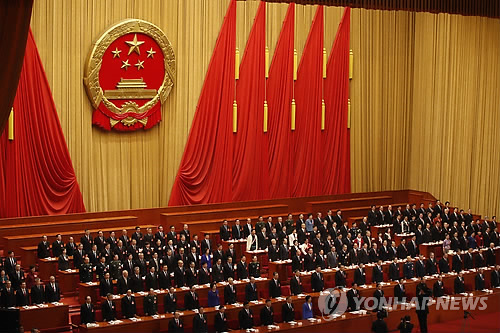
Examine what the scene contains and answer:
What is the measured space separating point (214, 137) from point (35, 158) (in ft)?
12.6

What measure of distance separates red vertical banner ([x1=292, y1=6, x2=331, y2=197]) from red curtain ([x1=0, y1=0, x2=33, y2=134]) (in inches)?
404

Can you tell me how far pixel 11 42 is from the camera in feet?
29.3

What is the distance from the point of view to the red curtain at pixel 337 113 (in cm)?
1914

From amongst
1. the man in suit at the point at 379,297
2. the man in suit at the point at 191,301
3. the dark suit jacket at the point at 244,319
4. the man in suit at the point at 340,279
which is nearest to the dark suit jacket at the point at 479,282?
the man in suit at the point at 379,297

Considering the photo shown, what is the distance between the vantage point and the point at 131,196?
654 inches

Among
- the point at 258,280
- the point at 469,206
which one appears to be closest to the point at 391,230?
the point at 469,206

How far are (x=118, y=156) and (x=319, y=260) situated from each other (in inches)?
185

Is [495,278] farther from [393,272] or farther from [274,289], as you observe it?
[274,289]

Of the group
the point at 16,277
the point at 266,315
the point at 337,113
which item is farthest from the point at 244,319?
the point at 337,113

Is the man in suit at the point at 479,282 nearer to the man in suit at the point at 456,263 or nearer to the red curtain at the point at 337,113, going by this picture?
the man in suit at the point at 456,263

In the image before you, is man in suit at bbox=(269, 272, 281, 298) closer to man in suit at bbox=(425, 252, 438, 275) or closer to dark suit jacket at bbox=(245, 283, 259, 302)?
dark suit jacket at bbox=(245, 283, 259, 302)

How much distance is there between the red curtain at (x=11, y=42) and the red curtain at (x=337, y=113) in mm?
10906

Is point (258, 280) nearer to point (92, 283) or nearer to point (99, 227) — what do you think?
point (92, 283)

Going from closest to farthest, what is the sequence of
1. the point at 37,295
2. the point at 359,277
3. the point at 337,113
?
the point at 37,295 → the point at 359,277 → the point at 337,113
